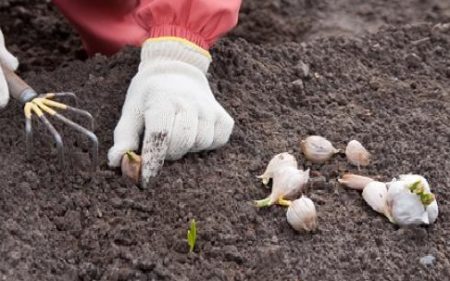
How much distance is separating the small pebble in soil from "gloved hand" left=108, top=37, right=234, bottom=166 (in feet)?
1.50

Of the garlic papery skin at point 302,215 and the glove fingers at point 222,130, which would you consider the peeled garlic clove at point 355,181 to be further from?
the glove fingers at point 222,130

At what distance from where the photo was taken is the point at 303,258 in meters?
1.46

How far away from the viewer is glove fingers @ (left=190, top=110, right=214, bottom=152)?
1602 mm

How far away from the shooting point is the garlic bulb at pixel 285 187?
1533 millimetres

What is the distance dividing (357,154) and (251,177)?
0.23 metres

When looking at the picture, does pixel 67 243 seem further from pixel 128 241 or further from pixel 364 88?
pixel 364 88

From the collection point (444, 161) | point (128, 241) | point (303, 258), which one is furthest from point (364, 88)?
point (128, 241)

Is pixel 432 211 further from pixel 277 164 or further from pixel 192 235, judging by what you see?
pixel 192 235

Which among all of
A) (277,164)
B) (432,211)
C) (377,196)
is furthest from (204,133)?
(432,211)

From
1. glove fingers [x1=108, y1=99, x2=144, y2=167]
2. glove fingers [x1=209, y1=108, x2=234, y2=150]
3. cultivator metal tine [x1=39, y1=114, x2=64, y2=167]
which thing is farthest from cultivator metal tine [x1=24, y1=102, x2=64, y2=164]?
glove fingers [x1=209, y1=108, x2=234, y2=150]

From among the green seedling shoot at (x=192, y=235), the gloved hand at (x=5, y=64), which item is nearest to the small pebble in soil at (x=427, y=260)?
the green seedling shoot at (x=192, y=235)

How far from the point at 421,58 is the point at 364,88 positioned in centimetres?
22

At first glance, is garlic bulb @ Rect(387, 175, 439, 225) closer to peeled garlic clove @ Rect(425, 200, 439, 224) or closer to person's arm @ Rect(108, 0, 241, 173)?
peeled garlic clove @ Rect(425, 200, 439, 224)

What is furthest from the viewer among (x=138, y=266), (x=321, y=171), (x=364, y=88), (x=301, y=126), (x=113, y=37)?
(x=113, y=37)
